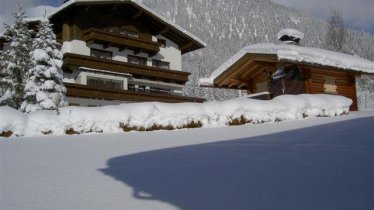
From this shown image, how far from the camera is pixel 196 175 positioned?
5.64 meters

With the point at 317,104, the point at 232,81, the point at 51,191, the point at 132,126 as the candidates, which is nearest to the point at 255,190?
the point at 51,191

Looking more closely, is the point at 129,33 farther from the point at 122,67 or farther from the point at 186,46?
the point at 186,46

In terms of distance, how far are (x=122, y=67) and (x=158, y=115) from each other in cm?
1706

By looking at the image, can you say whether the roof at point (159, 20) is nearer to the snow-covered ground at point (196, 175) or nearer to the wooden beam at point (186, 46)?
the wooden beam at point (186, 46)

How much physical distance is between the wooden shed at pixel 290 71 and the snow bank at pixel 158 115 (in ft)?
7.03

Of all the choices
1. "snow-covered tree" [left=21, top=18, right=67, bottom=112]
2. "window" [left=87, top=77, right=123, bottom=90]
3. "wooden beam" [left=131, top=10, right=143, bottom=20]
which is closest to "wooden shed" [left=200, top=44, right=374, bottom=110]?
"snow-covered tree" [left=21, top=18, right=67, bottom=112]

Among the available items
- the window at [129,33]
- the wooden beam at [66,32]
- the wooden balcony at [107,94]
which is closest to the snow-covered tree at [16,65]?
the wooden balcony at [107,94]

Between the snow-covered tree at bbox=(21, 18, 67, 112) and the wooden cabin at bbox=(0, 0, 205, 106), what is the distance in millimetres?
1887

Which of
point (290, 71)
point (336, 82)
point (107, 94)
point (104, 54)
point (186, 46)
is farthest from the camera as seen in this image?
point (186, 46)

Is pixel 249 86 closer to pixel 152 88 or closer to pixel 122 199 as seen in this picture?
pixel 152 88

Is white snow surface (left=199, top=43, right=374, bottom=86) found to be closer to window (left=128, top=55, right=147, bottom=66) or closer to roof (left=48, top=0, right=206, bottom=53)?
roof (left=48, top=0, right=206, bottom=53)

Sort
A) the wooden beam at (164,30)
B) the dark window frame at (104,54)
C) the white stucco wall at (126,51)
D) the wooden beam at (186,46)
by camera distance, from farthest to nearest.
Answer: the wooden beam at (186,46) → the wooden beam at (164,30) → the dark window frame at (104,54) → the white stucco wall at (126,51)

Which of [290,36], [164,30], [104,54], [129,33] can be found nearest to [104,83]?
[104,54]

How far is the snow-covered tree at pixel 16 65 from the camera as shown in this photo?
23766 millimetres
